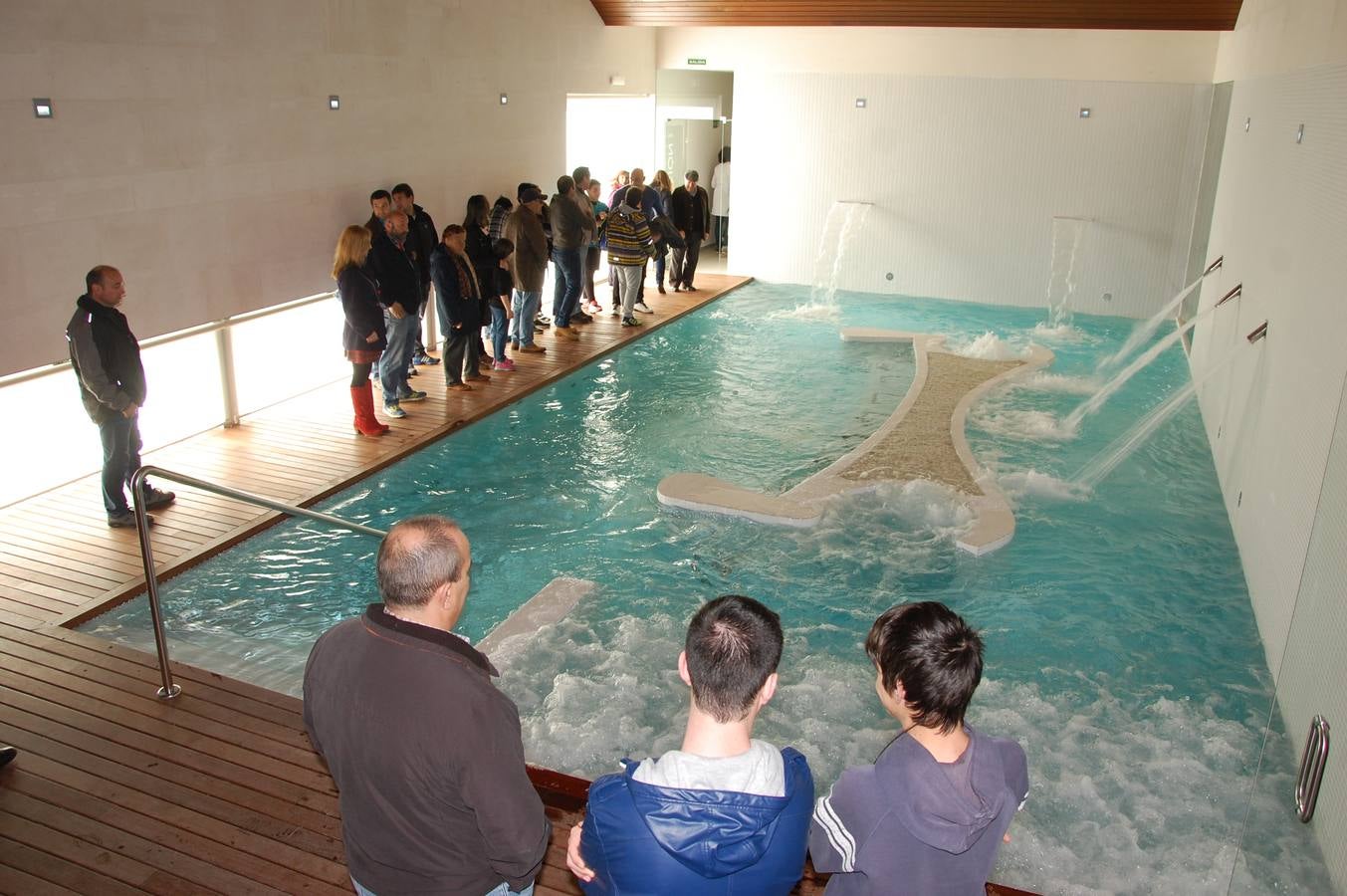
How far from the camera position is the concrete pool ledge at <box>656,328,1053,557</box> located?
657 cm

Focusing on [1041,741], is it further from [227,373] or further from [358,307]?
[227,373]

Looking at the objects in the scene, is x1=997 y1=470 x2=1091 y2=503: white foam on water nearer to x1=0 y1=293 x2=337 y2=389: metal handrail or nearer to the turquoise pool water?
the turquoise pool water

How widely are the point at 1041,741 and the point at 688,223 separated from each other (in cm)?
988

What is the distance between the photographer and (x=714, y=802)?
1.86 m

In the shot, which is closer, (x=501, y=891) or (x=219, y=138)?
(x=501, y=891)

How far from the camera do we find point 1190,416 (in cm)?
912

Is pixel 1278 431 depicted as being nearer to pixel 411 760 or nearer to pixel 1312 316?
pixel 1312 316

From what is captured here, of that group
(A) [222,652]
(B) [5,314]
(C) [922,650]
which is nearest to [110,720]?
(A) [222,652]

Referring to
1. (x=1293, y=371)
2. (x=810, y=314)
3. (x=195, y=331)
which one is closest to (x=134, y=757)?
(x=195, y=331)

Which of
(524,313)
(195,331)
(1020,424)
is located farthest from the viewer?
(524,313)

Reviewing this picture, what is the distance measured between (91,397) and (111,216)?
1500 mm

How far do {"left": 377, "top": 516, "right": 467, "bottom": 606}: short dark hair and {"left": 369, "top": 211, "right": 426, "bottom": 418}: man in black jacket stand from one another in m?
5.93

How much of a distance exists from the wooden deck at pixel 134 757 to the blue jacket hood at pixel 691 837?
1432 mm

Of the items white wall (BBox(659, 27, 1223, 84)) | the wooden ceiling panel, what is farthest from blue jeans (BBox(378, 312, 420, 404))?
white wall (BBox(659, 27, 1223, 84))
